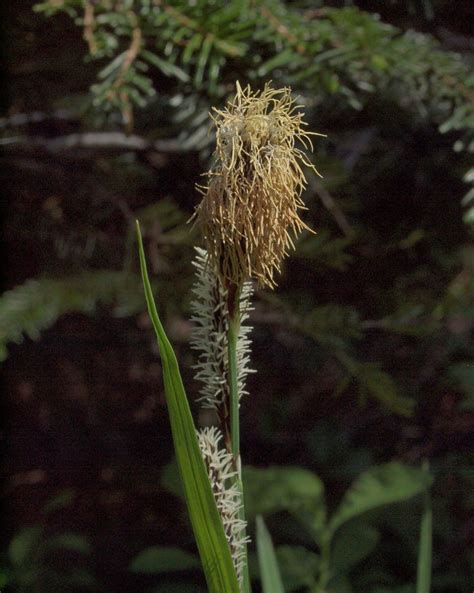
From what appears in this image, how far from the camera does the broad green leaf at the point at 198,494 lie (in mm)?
253

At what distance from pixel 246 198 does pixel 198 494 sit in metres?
0.11

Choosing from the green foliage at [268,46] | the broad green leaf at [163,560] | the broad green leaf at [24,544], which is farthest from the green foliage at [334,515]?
the green foliage at [268,46]

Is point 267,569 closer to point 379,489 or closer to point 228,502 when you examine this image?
point 228,502

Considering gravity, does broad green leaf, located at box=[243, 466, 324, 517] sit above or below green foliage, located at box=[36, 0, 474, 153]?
below

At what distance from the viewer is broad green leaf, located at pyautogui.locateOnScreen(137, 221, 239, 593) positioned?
253mm

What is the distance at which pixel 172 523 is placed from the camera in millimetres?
1146

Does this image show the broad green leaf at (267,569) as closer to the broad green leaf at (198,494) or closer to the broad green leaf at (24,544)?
the broad green leaf at (198,494)

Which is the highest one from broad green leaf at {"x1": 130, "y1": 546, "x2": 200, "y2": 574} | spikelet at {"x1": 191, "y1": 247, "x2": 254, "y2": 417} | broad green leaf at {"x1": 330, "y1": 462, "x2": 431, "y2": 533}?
broad green leaf at {"x1": 330, "y1": 462, "x2": 431, "y2": 533}

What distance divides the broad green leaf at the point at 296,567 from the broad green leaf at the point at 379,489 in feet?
0.16

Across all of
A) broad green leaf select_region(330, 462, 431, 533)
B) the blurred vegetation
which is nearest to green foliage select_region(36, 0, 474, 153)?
the blurred vegetation

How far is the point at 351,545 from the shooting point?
38.7 inches

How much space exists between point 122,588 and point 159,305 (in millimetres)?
552

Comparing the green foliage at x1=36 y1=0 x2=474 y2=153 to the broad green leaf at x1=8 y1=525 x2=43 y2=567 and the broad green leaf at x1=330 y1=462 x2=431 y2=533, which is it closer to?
the broad green leaf at x1=330 y1=462 x2=431 y2=533

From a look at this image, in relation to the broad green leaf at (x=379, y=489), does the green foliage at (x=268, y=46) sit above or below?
above
